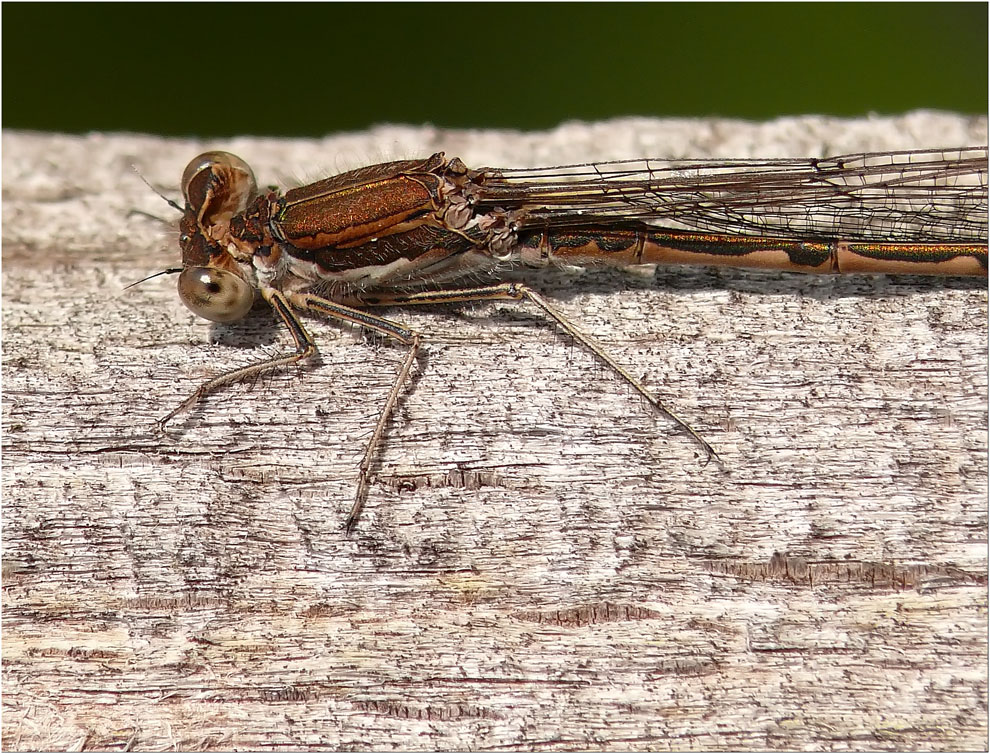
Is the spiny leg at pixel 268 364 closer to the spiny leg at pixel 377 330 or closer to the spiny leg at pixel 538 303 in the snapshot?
the spiny leg at pixel 377 330

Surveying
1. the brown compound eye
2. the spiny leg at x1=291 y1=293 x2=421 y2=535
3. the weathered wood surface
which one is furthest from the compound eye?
the brown compound eye

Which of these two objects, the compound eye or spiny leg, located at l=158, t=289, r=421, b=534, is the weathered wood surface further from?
the compound eye

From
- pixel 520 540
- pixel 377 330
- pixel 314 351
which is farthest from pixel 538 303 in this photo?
pixel 520 540

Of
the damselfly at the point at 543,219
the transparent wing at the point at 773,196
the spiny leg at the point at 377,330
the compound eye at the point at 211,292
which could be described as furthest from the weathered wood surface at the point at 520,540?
the transparent wing at the point at 773,196

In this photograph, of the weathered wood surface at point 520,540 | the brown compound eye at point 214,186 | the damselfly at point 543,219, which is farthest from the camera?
the brown compound eye at point 214,186

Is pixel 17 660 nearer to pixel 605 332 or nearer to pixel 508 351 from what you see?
pixel 508 351

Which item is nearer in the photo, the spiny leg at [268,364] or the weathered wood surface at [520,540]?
the weathered wood surface at [520,540]

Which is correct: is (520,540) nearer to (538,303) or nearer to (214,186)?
(538,303)
